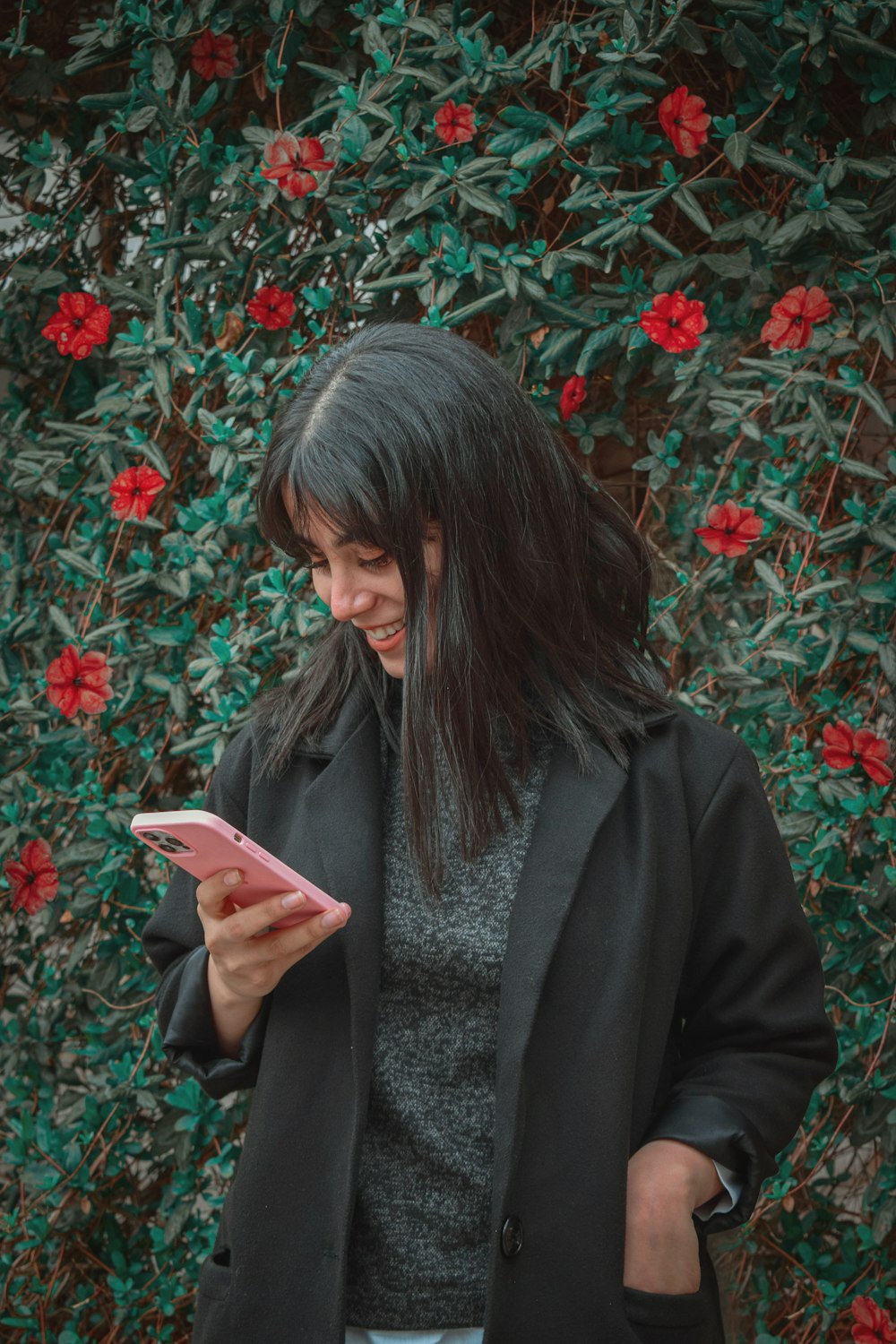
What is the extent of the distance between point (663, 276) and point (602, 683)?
2.60ft

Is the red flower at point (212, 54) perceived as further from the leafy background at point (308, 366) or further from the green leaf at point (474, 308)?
the green leaf at point (474, 308)

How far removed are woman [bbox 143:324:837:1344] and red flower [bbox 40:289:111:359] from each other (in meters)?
0.85

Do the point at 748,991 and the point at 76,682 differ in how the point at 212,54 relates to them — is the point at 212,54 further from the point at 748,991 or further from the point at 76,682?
the point at 748,991

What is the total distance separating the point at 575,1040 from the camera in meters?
1.19

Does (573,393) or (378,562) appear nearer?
(378,562)

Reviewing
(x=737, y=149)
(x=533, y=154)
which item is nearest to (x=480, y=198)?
(x=533, y=154)

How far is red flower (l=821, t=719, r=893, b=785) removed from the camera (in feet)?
5.98

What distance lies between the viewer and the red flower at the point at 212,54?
1.96 meters

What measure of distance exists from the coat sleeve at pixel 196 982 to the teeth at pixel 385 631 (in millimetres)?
241

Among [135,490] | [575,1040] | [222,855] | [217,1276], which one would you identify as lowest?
[217,1276]

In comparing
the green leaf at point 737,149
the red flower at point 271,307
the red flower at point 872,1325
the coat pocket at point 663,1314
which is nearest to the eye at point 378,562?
the coat pocket at point 663,1314

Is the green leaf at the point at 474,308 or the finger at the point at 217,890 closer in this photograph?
the finger at the point at 217,890

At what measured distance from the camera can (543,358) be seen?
1.86 m

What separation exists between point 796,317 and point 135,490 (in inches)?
41.3
